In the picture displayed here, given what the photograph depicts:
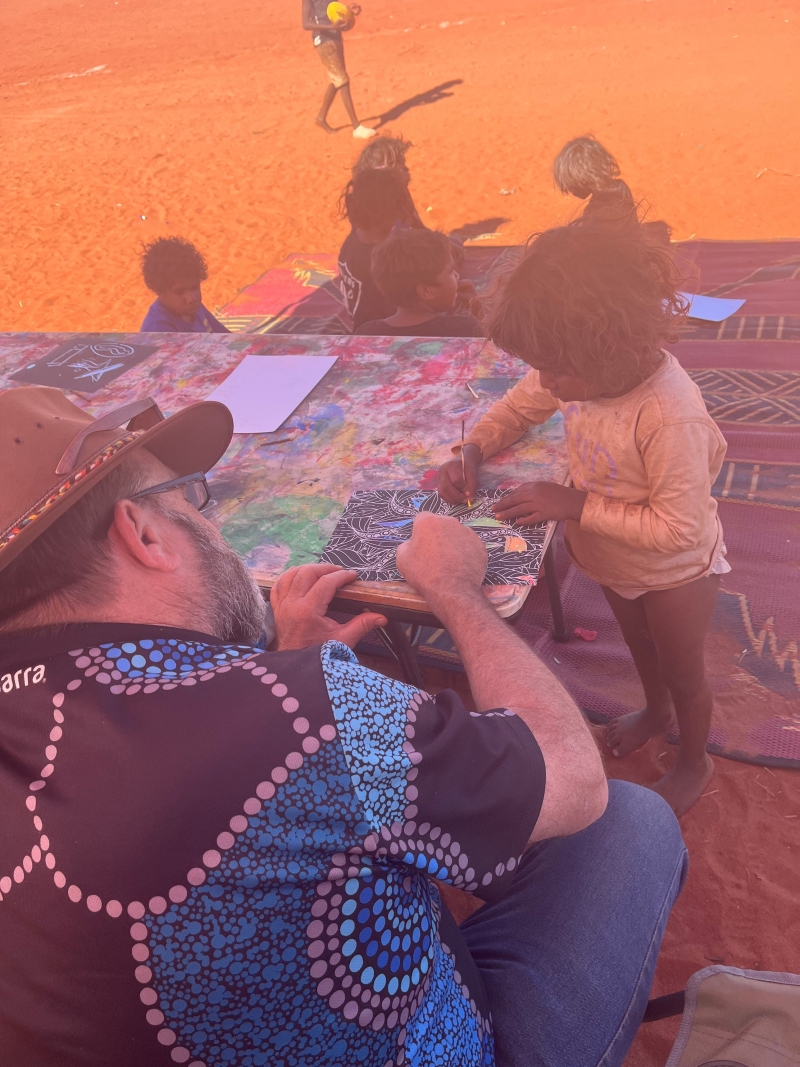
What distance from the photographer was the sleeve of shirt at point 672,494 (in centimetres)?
151

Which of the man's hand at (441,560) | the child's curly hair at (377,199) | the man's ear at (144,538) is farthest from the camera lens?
the child's curly hair at (377,199)

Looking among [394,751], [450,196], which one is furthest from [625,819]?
[450,196]

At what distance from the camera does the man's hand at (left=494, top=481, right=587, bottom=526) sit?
163 cm

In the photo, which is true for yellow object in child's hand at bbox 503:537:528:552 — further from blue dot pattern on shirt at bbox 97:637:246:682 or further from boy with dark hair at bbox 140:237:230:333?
boy with dark hair at bbox 140:237:230:333

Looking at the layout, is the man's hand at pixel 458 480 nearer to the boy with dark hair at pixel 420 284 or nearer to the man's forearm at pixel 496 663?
the man's forearm at pixel 496 663

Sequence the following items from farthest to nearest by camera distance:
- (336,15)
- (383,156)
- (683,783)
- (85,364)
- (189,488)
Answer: (336,15) < (383,156) < (85,364) < (683,783) < (189,488)

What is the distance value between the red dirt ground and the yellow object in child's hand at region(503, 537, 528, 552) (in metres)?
1.09

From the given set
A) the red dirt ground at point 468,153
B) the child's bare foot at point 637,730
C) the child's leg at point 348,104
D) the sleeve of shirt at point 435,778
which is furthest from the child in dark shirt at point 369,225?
the child's leg at point 348,104

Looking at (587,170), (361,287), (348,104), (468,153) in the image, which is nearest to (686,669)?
(361,287)

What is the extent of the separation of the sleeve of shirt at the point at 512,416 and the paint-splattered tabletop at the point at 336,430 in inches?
1.7

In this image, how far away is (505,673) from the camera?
1.25m

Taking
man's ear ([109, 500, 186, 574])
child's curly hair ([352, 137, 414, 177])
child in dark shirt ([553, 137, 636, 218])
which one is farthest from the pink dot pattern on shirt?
child's curly hair ([352, 137, 414, 177])

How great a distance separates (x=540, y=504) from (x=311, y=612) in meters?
0.57

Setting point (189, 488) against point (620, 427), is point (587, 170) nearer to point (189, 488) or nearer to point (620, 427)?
point (620, 427)
